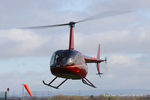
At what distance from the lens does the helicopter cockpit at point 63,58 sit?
41.5m

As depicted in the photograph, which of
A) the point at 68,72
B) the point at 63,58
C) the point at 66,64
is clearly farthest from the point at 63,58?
the point at 68,72

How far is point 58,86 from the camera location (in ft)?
148

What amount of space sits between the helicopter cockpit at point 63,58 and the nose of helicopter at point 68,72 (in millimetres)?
453

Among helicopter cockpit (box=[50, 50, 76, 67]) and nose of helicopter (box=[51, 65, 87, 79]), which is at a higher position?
helicopter cockpit (box=[50, 50, 76, 67])

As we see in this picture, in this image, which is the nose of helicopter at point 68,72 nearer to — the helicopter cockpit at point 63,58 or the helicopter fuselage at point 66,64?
the helicopter fuselage at point 66,64

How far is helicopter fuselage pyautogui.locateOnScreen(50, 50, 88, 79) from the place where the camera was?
41.3 meters

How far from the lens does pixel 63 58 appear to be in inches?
1644

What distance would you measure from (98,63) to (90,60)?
5079 millimetres

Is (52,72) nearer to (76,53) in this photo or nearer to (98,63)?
(76,53)

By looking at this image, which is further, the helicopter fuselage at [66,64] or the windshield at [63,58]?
the windshield at [63,58]

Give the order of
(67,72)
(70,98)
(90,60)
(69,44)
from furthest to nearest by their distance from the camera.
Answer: (70,98), (90,60), (69,44), (67,72)

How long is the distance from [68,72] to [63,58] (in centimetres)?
165

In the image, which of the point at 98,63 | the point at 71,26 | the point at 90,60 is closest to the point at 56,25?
the point at 71,26

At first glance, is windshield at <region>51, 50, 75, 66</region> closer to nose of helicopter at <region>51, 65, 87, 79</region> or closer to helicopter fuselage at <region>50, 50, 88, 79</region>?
helicopter fuselage at <region>50, 50, 88, 79</region>
